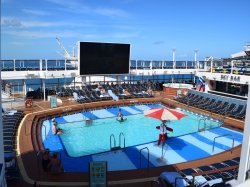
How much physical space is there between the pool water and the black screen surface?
511 centimetres

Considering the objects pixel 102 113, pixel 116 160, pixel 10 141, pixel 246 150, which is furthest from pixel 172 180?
pixel 102 113

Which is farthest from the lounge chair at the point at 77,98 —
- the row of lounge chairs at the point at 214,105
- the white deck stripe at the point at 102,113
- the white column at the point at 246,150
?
the white column at the point at 246,150

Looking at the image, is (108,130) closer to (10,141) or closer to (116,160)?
(116,160)

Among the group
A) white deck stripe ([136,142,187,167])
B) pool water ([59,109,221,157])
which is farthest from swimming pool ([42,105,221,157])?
white deck stripe ([136,142,187,167])

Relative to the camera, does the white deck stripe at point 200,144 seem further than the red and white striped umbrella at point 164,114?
Yes

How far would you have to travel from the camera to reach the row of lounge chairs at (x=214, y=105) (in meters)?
13.5

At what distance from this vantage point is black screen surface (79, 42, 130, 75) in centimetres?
1752

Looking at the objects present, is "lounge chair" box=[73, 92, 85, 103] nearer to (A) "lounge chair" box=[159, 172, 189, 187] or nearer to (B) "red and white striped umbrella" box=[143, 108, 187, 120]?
(B) "red and white striped umbrella" box=[143, 108, 187, 120]

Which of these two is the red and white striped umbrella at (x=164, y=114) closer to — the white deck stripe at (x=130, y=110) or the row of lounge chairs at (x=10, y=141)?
the row of lounge chairs at (x=10, y=141)

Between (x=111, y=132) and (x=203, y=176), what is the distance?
21.2ft

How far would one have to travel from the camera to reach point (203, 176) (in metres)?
6.10

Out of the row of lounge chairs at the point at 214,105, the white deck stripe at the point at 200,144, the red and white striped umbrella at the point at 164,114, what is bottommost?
the white deck stripe at the point at 200,144

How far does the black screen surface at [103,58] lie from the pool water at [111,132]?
5.11m

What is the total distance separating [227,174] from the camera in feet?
20.2
